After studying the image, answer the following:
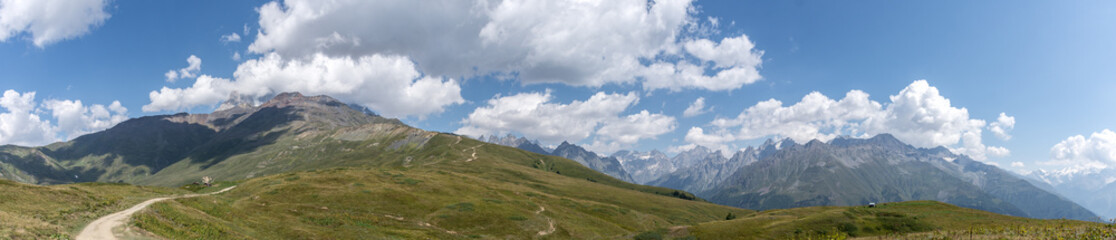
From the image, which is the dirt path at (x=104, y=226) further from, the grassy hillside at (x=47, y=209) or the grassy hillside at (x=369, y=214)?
the grassy hillside at (x=369, y=214)

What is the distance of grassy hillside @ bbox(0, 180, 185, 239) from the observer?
2989 cm

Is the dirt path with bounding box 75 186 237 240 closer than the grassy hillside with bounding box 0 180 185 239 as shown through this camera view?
No

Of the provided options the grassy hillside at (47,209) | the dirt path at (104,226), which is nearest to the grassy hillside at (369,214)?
the dirt path at (104,226)

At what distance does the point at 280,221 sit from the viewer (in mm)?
57656

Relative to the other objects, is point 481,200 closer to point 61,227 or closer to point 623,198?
point 61,227

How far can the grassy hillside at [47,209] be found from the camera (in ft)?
98.1

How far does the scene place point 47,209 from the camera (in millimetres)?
38438

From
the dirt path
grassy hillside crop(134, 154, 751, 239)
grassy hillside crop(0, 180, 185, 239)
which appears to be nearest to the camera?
grassy hillside crop(0, 180, 185, 239)

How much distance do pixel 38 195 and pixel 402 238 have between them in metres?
34.0

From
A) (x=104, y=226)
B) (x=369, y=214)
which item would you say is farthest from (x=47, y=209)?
(x=369, y=214)

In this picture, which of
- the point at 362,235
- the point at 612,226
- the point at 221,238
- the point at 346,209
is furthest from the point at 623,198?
the point at 221,238

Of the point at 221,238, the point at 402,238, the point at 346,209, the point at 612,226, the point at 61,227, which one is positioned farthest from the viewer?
the point at 612,226

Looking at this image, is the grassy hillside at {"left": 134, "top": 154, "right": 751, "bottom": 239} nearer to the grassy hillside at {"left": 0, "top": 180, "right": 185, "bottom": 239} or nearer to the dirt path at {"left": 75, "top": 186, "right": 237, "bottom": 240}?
the dirt path at {"left": 75, "top": 186, "right": 237, "bottom": 240}

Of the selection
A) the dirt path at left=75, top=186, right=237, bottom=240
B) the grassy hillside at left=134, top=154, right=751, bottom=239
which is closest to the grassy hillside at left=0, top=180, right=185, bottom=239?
the dirt path at left=75, top=186, right=237, bottom=240
